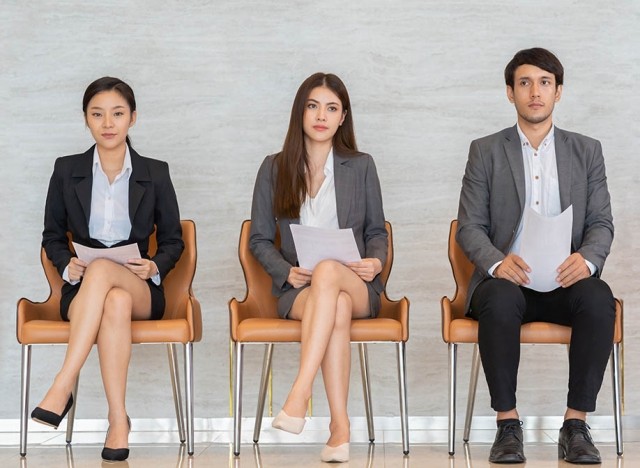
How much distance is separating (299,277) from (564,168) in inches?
42.5

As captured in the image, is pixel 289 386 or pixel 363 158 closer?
pixel 363 158

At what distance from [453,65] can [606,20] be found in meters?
0.72

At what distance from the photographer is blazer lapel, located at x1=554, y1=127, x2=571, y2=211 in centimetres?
378

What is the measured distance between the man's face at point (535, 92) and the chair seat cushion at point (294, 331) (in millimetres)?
957

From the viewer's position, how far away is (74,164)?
3.99m

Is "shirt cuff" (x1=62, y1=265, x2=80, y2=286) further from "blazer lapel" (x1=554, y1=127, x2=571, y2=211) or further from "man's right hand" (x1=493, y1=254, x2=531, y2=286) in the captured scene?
"blazer lapel" (x1=554, y1=127, x2=571, y2=211)

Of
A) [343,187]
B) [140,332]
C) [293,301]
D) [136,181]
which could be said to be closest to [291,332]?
[293,301]

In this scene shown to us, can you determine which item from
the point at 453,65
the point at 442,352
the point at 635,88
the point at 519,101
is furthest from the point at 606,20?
the point at 442,352

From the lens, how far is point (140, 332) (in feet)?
12.0

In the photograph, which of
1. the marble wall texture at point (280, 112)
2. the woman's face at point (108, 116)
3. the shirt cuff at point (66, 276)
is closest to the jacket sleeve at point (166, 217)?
the woman's face at point (108, 116)

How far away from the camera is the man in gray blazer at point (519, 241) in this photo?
11.1 feet

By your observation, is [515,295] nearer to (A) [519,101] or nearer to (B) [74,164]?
(A) [519,101]

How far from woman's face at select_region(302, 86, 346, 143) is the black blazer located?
632mm

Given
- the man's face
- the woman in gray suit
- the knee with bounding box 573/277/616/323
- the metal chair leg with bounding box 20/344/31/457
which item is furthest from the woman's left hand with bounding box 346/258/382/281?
the metal chair leg with bounding box 20/344/31/457
